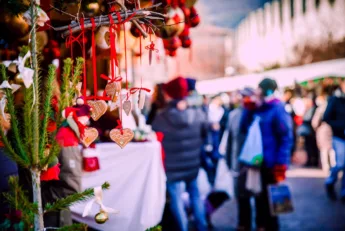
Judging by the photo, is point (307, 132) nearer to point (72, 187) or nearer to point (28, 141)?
point (72, 187)

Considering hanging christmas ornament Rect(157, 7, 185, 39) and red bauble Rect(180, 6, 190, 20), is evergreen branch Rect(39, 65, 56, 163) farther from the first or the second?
red bauble Rect(180, 6, 190, 20)

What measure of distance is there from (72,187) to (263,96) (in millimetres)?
2671

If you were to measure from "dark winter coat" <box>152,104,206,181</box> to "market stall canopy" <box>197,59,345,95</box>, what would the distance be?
10.0m

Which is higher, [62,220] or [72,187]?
[72,187]

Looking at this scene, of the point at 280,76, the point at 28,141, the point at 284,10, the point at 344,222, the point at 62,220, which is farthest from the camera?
the point at 284,10

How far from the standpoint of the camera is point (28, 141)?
5.43 ft

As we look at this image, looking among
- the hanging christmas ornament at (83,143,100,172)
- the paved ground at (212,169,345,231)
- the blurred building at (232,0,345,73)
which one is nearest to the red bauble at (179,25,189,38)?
the hanging christmas ornament at (83,143,100,172)

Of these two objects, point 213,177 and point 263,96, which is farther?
point 213,177

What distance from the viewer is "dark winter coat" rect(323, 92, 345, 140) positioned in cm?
653

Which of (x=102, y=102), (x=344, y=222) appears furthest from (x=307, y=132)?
(x=102, y=102)

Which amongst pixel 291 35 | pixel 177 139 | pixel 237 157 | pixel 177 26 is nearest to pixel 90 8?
pixel 177 26

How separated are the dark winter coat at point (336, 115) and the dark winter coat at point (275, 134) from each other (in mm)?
2028

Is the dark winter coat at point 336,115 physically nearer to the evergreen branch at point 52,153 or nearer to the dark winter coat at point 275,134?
the dark winter coat at point 275,134

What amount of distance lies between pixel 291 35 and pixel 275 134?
34125mm
